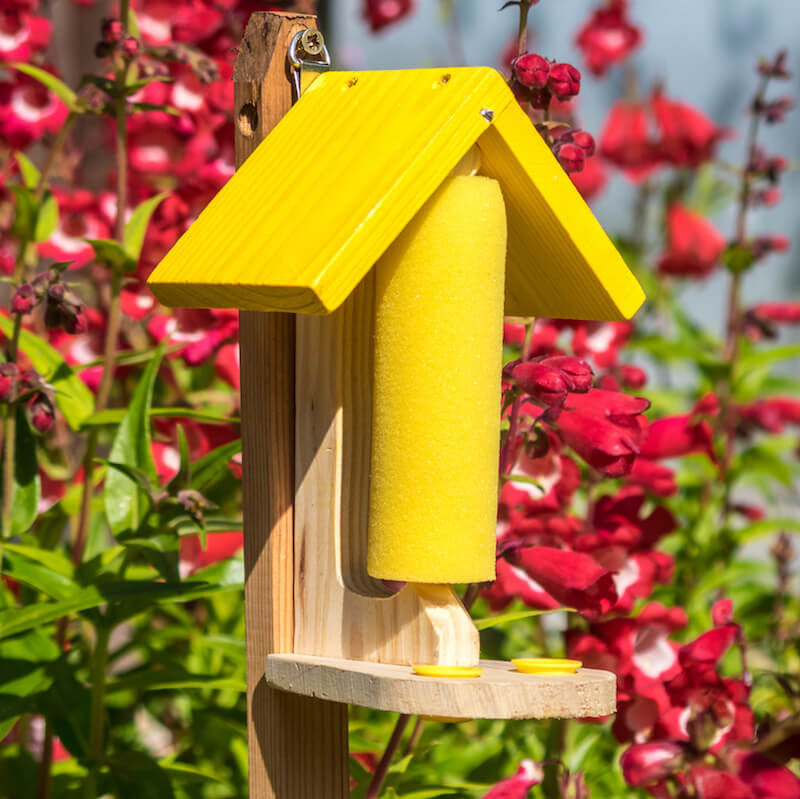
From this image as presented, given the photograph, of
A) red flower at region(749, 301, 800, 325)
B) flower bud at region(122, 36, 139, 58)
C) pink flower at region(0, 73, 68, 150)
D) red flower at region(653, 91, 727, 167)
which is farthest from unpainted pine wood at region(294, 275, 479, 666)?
red flower at region(653, 91, 727, 167)

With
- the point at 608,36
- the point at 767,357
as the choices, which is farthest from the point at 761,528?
the point at 608,36

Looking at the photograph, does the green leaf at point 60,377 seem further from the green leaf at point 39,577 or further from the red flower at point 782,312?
the red flower at point 782,312

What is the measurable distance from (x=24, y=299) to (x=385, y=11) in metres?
1.95

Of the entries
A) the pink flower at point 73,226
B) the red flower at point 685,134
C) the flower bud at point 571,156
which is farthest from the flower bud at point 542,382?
the red flower at point 685,134

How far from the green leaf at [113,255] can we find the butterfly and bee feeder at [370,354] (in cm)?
42

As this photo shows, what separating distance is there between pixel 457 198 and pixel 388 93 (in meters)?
0.11

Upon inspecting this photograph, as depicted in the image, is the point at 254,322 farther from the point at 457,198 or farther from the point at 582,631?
the point at 582,631

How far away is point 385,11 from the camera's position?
3195 mm

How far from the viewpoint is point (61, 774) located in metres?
1.67

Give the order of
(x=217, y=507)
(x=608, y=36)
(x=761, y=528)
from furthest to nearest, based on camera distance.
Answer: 1. (x=608, y=36)
2. (x=761, y=528)
3. (x=217, y=507)

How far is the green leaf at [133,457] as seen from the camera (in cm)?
150

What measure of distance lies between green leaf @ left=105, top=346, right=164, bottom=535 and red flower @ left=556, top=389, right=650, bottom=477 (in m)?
0.46

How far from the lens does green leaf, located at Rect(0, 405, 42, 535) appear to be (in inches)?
61.0

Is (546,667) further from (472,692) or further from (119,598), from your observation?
(119,598)
